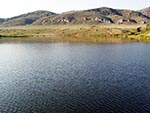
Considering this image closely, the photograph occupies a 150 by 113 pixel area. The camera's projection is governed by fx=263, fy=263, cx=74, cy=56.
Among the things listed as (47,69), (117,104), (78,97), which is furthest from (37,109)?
(47,69)

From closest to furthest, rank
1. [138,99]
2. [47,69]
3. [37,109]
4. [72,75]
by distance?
[37,109], [138,99], [72,75], [47,69]

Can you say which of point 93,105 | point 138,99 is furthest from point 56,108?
point 138,99

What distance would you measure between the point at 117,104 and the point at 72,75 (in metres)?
24.8

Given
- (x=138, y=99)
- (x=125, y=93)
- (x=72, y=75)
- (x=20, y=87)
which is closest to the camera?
(x=138, y=99)

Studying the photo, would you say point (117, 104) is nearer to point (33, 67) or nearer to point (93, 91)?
point (93, 91)

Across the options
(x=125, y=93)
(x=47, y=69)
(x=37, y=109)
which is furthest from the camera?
(x=47, y=69)

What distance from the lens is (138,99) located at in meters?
49.1

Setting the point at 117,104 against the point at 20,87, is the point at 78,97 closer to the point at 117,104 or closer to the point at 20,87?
the point at 117,104

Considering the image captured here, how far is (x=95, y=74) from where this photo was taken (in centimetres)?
7075

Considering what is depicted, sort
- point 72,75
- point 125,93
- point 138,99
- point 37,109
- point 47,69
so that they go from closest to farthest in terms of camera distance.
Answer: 1. point 37,109
2. point 138,99
3. point 125,93
4. point 72,75
5. point 47,69

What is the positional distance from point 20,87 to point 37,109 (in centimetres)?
1470

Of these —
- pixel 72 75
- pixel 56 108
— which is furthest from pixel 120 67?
pixel 56 108

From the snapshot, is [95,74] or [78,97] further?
[95,74]

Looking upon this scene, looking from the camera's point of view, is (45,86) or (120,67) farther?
(120,67)
